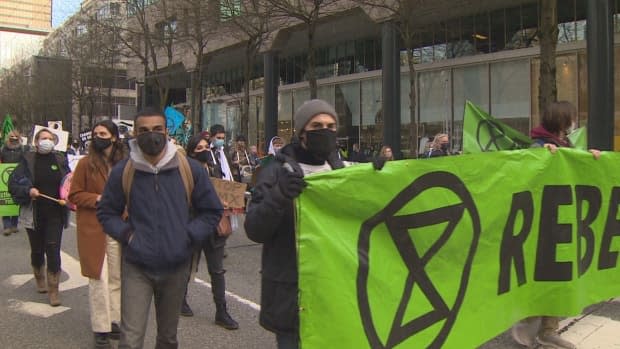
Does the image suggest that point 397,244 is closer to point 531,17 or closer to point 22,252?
point 22,252

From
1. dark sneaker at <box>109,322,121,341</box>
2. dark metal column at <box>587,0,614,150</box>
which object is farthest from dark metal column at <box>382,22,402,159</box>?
dark sneaker at <box>109,322,121,341</box>

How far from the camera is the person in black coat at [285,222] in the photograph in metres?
2.80

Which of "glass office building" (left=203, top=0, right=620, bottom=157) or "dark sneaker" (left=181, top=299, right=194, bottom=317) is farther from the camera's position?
"glass office building" (left=203, top=0, right=620, bottom=157)

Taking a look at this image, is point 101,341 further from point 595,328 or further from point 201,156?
point 595,328

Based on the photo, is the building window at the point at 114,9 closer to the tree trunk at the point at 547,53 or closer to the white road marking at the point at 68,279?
the tree trunk at the point at 547,53

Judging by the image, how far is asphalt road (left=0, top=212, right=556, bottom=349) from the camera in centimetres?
500

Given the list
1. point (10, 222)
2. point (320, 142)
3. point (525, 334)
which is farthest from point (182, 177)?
point (10, 222)

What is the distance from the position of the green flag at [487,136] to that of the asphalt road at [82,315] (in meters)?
1.73

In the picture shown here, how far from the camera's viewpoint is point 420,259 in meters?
3.37

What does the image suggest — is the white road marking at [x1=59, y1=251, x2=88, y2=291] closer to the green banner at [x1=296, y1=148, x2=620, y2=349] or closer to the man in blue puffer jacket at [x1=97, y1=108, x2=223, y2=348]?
the man in blue puffer jacket at [x1=97, y1=108, x2=223, y2=348]

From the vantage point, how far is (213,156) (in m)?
8.17

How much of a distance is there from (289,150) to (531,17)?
20.8 m

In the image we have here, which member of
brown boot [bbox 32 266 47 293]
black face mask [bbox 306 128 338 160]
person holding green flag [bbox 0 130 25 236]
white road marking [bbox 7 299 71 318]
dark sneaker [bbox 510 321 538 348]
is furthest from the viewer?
person holding green flag [bbox 0 130 25 236]

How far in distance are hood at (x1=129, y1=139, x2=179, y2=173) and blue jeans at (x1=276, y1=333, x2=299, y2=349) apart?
3.97 feet
